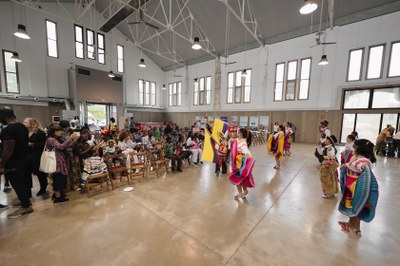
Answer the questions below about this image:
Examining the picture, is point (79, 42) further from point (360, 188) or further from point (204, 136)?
point (360, 188)

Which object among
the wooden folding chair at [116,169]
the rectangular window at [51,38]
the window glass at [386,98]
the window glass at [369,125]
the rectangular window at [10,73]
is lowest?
the wooden folding chair at [116,169]

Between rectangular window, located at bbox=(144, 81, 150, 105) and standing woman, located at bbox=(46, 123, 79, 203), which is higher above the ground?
rectangular window, located at bbox=(144, 81, 150, 105)

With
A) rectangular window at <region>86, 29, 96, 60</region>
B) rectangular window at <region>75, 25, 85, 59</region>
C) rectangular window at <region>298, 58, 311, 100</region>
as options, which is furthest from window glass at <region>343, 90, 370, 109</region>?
rectangular window at <region>75, 25, 85, 59</region>

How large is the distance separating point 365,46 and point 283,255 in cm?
1167

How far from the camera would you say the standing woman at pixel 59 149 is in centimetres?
275

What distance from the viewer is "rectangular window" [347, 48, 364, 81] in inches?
345

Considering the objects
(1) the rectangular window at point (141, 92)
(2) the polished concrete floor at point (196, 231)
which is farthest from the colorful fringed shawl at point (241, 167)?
(1) the rectangular window at point (141, 92)

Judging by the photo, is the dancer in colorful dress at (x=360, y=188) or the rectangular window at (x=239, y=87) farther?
the rectangular window at (x=239, y=87)

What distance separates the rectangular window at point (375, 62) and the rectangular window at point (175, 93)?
1413 centimetres

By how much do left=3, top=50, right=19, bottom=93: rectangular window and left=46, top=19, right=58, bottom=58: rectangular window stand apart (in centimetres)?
194

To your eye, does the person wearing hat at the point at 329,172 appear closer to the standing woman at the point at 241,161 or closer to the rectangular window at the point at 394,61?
the standing woman at the point at 241,161

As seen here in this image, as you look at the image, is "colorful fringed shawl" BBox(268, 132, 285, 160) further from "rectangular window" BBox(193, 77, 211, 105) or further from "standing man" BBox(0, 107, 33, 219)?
"rectangular window" BBox(193, 77, 211, 105)

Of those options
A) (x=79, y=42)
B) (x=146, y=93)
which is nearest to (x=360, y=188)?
(x=79, y=42)

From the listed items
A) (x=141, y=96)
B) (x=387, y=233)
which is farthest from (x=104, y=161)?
(x=141, y=96)
